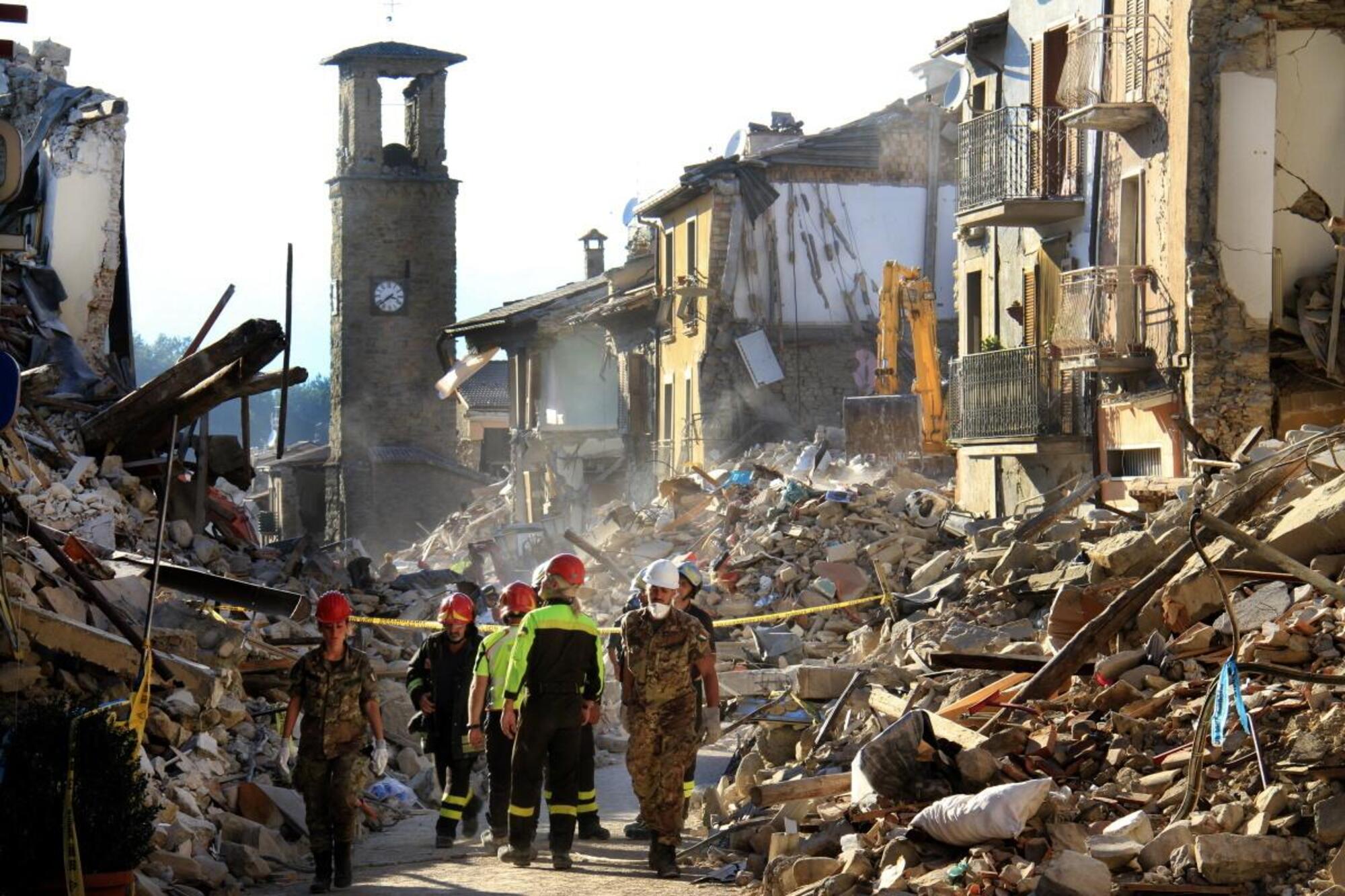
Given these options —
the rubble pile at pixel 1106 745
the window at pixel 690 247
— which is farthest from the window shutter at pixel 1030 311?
the window at pixel 690 247

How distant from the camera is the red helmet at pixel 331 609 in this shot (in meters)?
11.6

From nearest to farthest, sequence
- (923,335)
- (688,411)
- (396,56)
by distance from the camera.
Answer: (923,335)
(688,411)
(396,56)

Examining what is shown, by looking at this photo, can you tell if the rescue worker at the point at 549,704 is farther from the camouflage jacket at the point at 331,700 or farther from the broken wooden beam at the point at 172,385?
the broken wooden beam at the point at 172,385

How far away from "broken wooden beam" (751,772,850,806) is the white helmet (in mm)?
1305

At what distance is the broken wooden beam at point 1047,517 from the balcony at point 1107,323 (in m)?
2.95

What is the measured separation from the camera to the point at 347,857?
11.3 metres

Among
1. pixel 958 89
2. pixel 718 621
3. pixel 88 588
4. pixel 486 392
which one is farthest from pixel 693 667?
pixel 486 392

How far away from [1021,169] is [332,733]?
19.5 meters

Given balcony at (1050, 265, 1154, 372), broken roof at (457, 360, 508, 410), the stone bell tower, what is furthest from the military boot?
broken roof at (457, 360, 508, 410)

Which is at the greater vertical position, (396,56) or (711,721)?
(396,56)

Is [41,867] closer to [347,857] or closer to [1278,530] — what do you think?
[347,857]

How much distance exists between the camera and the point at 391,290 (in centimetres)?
6744

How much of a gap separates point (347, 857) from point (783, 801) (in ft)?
8.19

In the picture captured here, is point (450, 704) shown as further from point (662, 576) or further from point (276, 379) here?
point (276, 379)
